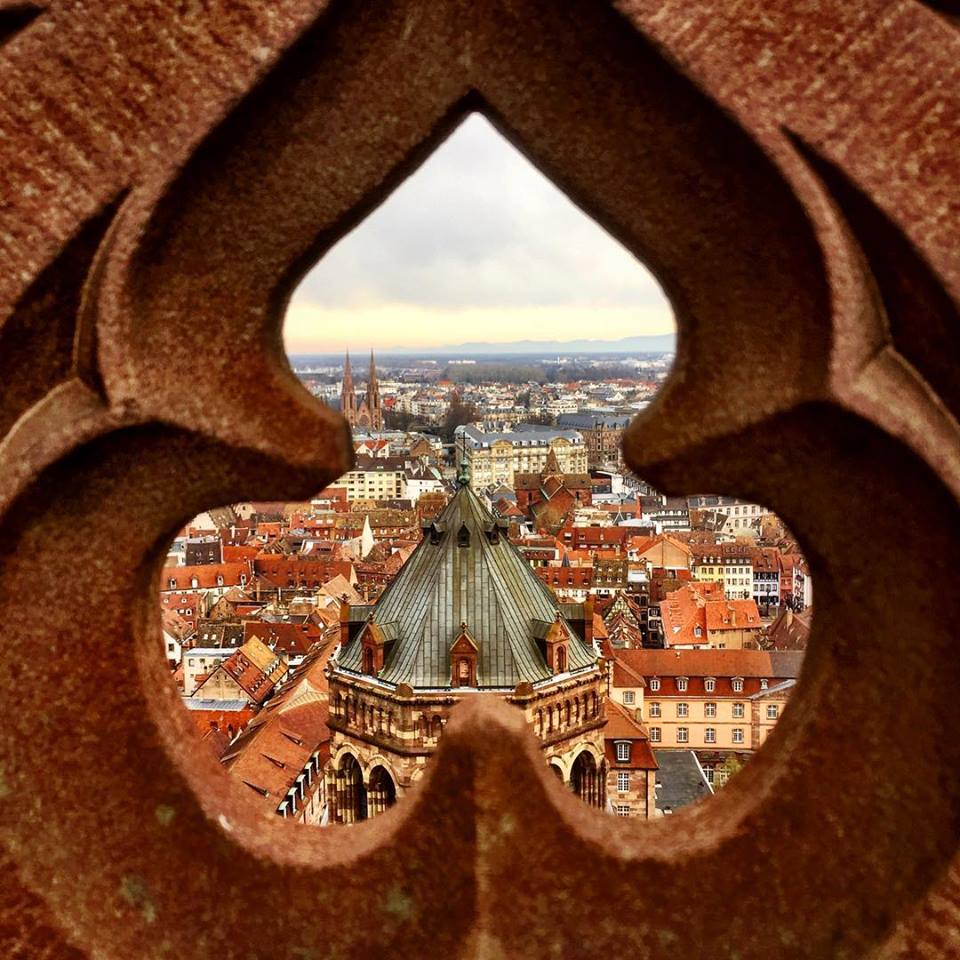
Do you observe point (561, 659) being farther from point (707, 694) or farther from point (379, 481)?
point (379, 481)

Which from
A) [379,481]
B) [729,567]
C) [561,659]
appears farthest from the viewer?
[379,481]

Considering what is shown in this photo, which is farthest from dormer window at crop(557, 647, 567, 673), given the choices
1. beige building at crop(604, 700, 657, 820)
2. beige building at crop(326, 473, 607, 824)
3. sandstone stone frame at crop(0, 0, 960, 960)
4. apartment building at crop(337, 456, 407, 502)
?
apartment building at crop(337, 456, 407, 502)

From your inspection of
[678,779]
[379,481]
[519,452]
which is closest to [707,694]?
[678,779]

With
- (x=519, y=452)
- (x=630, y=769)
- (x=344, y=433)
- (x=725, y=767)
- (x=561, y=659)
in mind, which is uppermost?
(x=519, y=452)

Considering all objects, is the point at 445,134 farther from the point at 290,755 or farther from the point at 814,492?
the point at 290,755

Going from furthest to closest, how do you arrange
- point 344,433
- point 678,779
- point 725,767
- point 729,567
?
point 729,567
point 678,779
point 725,767
point 344,433

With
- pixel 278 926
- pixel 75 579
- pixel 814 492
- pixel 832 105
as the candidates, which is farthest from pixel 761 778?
pixel 75 579
